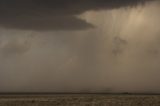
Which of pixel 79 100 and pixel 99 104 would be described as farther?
pixel 79 100

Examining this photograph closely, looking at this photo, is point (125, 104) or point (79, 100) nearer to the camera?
point (125, 104)

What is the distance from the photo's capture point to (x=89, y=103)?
87562 mm

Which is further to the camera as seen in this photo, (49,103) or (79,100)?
(79,100)

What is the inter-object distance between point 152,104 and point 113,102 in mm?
8142

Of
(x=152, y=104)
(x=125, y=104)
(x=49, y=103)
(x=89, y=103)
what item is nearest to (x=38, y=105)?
(x=49, y=103)

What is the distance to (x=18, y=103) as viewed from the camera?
8688 cm

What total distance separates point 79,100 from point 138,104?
13778 millimetres

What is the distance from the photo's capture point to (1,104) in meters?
83.6

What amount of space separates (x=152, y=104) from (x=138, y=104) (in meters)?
2.99

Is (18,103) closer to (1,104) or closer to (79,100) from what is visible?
(1,104)

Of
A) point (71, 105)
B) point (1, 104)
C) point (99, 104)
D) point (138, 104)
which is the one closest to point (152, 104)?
point (138, 104)

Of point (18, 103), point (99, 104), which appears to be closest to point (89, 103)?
point (99, 104)

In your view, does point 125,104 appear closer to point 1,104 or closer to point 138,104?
point 138,104

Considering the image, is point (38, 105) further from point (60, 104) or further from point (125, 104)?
point (125, 104)
